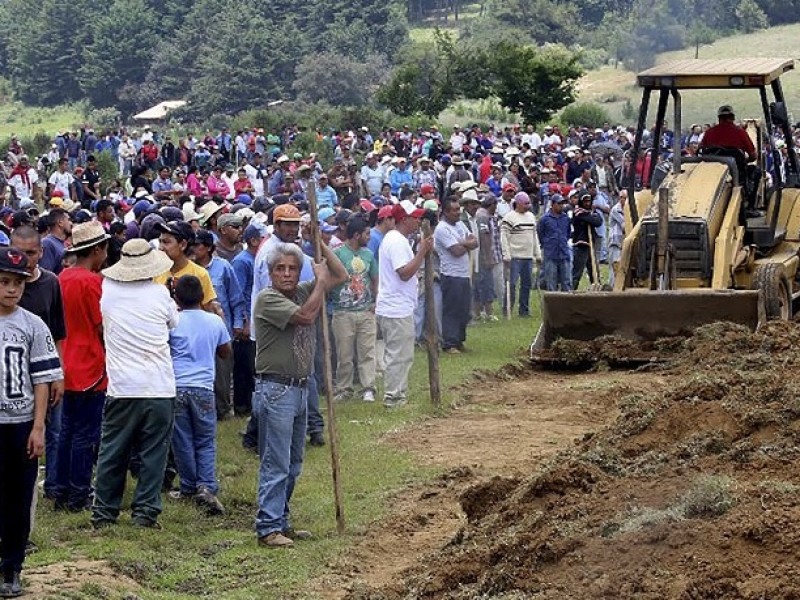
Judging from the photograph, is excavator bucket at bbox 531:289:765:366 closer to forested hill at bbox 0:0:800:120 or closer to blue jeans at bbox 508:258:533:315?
blue jeans at bbox 508:258:533:315

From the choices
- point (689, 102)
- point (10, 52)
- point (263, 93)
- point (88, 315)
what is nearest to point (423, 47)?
point (263, 93)

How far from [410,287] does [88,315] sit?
504cm

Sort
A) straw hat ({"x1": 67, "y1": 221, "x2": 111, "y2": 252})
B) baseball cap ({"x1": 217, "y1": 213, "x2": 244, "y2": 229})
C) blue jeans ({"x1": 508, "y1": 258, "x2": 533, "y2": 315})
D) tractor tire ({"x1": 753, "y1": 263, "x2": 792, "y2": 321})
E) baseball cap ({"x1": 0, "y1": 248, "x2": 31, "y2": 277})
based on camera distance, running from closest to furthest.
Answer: baseball cap ({"x1": 0, "y1": 248, "x2": 31, "y2": 277})
straw hat ({"x1": 67, "y1": 221, "x2": 111, "y2": 252})
baseball cap ({"x1": 217, "y1": 213, "x2": 244, "y2": 229})
tractor tire ({"x1": 753, "y1": 263, "x2": 792, "y2": 321})
blue jeans ({"x1": 508, "y1": 258, "x2": 533, "y2": 315})

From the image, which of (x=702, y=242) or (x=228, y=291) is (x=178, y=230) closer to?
(x=228, y=291)

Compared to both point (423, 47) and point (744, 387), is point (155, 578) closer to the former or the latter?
point (744, 387)

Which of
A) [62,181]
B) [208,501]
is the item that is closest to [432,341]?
[208,501]

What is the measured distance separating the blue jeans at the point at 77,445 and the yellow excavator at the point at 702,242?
7.07 metres

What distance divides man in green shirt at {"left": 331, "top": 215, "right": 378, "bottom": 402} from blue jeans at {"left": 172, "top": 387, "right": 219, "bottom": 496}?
13.0 ft

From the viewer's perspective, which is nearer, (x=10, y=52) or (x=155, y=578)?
(x=155, y=578)

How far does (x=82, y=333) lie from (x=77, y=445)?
77 centimetres

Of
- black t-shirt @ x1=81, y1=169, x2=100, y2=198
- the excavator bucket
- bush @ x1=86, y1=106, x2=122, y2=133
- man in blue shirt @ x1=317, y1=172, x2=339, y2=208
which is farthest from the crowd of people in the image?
bush @ x1=86, y1=106, x2=122, y2=133

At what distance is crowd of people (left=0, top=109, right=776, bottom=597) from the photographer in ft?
31.9

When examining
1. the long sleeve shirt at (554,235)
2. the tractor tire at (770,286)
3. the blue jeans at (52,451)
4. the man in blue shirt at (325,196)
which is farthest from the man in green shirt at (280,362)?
the man in blue shirt at (325,196)

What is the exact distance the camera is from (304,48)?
80250 mm
